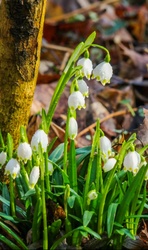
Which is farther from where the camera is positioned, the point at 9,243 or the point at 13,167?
the point at 9,243

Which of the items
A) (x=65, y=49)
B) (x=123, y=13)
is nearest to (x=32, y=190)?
(x=65, y=49)

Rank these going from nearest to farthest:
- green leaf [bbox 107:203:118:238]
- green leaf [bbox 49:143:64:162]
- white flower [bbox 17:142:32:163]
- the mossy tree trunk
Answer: white flower [bbox 17:142:32:163]
green leaf [bbox 107:203:118:238]
the mossy tree trunk
green leaf [bbox 49:143:64:162]

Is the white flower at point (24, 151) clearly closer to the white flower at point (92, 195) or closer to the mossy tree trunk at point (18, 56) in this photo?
the white flower at point (92, 195)

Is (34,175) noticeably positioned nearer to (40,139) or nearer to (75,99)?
(40,139)

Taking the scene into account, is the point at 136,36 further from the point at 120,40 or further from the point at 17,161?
the point at 17,161

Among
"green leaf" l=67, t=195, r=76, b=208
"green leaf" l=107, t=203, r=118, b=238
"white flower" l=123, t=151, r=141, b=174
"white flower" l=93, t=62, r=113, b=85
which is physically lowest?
"green leaf" l=107, t=203, r=118, b=238

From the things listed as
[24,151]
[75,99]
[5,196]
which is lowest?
[5,196]

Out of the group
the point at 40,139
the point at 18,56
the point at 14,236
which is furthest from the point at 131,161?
the point at 18,56

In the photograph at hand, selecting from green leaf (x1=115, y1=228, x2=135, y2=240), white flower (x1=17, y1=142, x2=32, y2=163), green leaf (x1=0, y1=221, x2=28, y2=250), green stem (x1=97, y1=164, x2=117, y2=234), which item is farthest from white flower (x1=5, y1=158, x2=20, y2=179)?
green leaf (x1=115, y1=228, x2=135, y2=240)

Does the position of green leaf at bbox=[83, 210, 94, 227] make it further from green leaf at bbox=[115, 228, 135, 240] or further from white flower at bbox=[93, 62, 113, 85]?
white flower at bbox=[93, 62, 113, 85]
